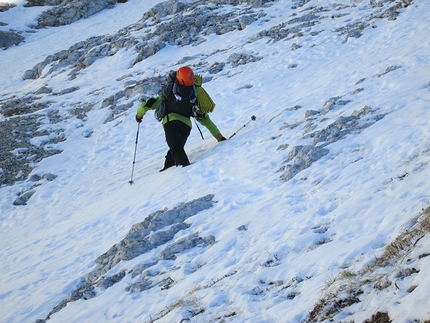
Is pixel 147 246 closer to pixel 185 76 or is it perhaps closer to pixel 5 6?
pixel 185 76

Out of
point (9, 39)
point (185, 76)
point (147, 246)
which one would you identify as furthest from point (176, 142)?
point (9, 39)

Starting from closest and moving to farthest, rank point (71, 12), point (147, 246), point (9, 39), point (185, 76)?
point (147, 246)
point (185, 76)
point (9, 39)
point (71, 12)

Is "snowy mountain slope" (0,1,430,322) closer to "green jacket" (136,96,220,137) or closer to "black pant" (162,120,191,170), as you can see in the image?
"black pant" (162,120,191,170)

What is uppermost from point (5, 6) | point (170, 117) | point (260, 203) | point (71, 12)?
point (5, 6)

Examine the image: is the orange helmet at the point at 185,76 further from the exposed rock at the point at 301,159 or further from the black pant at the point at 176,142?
the exposed rock at the point at 301,159

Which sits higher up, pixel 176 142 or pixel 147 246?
pixel 176 142

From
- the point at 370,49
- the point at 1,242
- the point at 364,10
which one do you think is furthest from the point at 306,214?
the point at 364,10

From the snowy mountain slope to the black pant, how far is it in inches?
15.2

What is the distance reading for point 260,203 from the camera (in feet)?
22.2

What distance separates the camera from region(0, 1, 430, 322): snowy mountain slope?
4.30 metres

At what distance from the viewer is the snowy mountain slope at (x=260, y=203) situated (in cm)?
430

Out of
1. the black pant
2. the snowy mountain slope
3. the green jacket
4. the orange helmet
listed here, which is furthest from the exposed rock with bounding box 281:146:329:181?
the orange helmet

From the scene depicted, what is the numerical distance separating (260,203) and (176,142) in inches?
149

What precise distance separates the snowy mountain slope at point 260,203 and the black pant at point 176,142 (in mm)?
385
